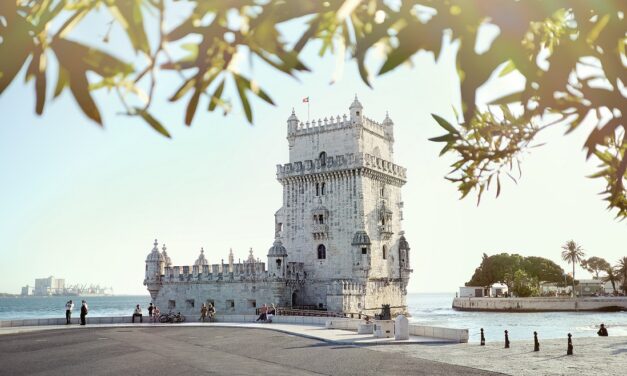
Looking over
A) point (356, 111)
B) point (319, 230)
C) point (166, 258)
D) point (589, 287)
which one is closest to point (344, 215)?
point (319, 230)

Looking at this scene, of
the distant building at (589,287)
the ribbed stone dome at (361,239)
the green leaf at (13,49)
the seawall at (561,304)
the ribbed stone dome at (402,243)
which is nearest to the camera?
the green leaf at (13,49)

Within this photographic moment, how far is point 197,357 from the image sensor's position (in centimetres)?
1981

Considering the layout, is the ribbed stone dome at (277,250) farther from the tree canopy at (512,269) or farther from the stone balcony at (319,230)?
the tree canopy at (512,269)

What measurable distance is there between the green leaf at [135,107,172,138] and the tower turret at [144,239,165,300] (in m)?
52.2

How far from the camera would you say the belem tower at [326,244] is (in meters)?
45.8

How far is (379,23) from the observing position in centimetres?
271

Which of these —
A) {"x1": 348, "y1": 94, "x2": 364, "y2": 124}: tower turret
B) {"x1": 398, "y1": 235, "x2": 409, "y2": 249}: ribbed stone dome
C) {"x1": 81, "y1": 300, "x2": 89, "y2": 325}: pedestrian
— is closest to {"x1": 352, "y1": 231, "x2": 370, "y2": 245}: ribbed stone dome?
{"x1": 398, "y1": 235, "x2": 409, "y2": 249}: ribbed stone dome

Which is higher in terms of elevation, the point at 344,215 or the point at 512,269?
the point at 344,215

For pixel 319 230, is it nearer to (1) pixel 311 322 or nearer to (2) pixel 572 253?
(1) pixel 311 322

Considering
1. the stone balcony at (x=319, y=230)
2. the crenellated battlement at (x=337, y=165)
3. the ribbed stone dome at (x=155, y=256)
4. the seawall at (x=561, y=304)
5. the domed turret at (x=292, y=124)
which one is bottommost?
the seawall at (x=561, y=304)

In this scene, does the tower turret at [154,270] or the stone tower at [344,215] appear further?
the tower turret at [154,270]

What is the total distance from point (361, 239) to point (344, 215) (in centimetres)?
305

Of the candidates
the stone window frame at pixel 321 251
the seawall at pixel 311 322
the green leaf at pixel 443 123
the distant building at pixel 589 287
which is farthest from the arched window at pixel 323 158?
the distant building at pixel 589 287

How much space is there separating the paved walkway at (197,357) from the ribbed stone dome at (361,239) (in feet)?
59.0
